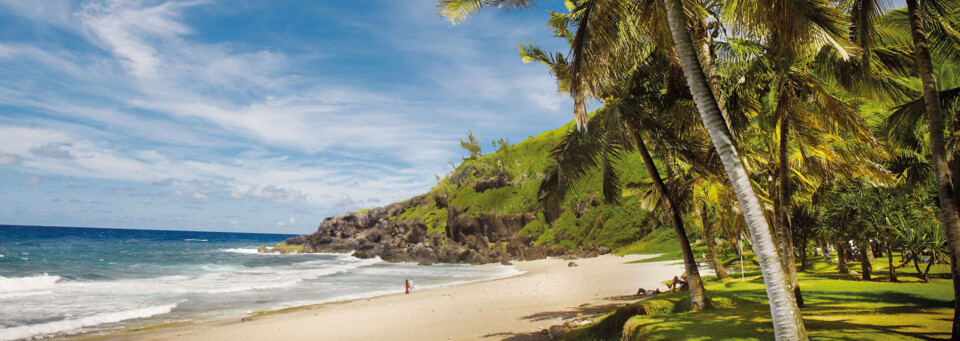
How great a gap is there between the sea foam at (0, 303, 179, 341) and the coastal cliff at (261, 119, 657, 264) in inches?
1129

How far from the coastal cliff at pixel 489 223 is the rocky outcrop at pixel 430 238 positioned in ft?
0.46

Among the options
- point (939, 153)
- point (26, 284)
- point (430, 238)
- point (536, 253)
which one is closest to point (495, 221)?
point (430, 238)

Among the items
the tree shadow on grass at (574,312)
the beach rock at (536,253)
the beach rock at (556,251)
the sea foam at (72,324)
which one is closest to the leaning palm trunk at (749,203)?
the tree shadow on grass at (574,312)

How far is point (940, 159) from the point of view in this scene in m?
5.79

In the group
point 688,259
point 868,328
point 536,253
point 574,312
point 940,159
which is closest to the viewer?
point 940,159

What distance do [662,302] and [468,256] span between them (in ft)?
154

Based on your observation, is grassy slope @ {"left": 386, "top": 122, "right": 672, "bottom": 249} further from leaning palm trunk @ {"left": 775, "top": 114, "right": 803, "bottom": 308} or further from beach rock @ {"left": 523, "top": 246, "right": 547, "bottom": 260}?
leaning palm trunk @ {"left": 775, "top": 114, "right": 803, "bottom": 308}

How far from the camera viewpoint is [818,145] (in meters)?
9.04

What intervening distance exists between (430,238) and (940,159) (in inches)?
2810

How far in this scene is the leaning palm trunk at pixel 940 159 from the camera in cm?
550

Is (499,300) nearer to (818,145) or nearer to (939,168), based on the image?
(818,145)

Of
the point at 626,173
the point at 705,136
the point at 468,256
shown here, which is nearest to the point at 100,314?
the point at 705,136

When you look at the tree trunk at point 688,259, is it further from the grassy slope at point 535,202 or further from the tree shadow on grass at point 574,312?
the grassy slope at point 535,202

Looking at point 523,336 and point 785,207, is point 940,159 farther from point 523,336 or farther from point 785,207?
point 523,336
